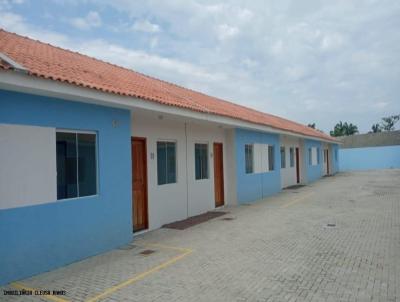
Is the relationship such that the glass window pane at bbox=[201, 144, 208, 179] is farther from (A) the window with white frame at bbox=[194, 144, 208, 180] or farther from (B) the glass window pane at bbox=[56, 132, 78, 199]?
(B) the glass window pane at bbox=[56, 132, 78, 199]

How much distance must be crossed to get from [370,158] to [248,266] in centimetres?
4160

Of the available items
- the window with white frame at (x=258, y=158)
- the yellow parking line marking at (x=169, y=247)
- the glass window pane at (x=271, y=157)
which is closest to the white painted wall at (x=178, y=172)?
the yellow parking line marking at (x=169, y=247)

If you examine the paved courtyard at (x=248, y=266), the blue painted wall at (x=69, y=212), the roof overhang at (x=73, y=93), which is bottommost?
the paved courtyard at (x=248, y=266)

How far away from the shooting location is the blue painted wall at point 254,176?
14461 millimetres

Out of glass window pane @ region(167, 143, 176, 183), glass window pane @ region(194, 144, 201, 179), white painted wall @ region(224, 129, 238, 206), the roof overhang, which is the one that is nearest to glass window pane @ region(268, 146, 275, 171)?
white painted wall @ region(224, 129, 238, 206)

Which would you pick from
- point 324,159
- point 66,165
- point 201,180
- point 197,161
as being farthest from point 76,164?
point 324,159

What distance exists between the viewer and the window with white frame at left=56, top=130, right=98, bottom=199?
21.7 feet

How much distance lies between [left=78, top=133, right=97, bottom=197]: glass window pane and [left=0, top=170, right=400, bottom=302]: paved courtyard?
55.8 inches

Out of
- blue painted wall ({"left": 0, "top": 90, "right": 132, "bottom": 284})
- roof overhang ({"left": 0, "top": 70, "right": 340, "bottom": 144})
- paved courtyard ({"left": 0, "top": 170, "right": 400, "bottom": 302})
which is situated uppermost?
roof overhang ({"left": 0, "top": 70, "right": 340, "bottom": 144})

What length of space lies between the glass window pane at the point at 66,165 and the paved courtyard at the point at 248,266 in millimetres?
1395

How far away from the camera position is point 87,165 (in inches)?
282

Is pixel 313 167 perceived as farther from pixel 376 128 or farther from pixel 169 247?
pixel 376 128

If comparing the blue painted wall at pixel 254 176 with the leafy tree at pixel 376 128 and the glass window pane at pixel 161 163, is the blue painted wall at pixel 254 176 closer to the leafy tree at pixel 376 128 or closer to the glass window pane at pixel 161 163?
the glass window pane at pixel 161 163

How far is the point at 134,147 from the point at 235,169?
5757 millimetres
